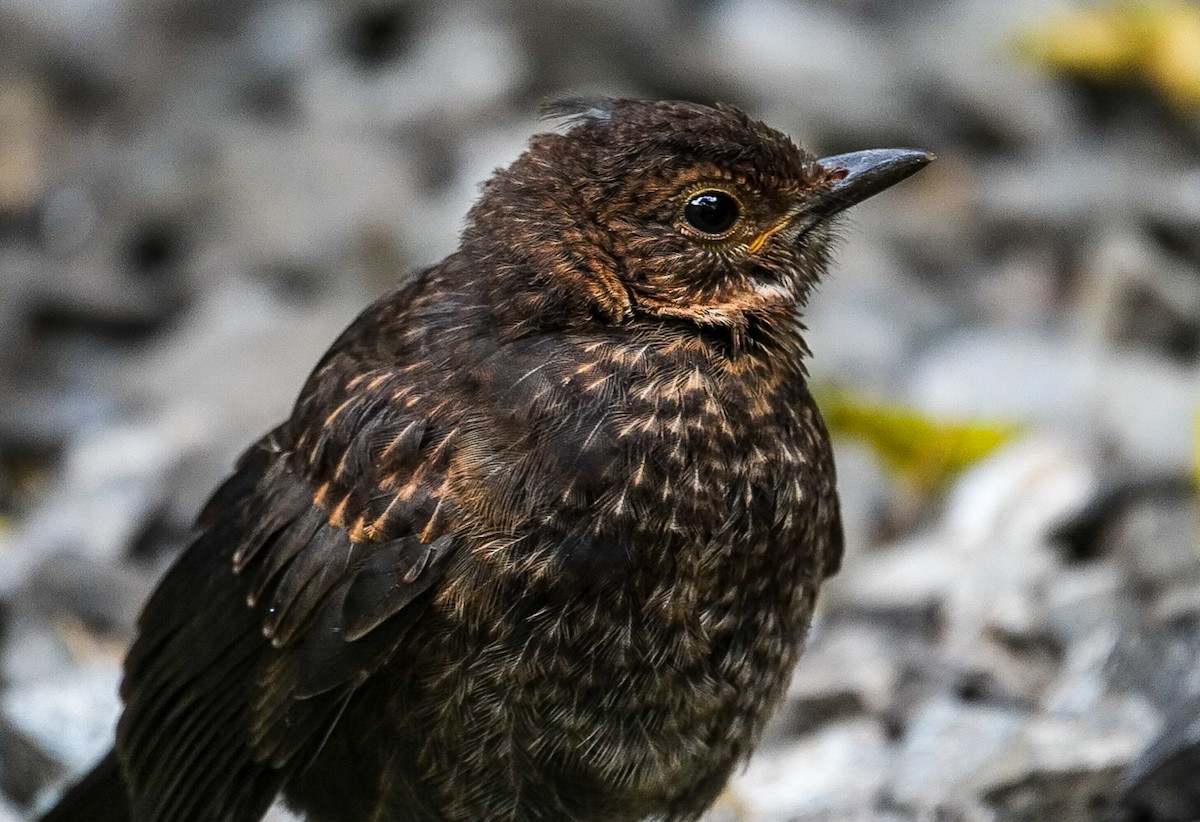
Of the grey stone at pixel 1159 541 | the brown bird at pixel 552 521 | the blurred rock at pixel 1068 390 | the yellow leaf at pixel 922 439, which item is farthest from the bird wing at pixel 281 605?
the blurred rock at pixel 1068 390

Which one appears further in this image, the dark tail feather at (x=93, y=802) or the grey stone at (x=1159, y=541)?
the grey stone at (x=1159, y=541)

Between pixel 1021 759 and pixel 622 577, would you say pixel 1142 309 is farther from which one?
pixel 622 577

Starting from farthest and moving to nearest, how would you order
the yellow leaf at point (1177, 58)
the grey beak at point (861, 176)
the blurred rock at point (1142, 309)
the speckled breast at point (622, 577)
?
the yellow leaf at point (1177, 58) → the blurred rock at point (1142, 309) → the grey beak at point (861, 176) → the speckled breast at point (622, 577)

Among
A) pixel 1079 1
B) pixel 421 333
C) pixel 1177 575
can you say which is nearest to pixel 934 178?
pixel 1079 1

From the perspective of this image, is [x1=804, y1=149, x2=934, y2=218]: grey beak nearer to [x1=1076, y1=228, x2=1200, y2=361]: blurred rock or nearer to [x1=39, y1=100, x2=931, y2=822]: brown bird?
[x1=39, y1=100, x2=931, y2=822]: brown bird

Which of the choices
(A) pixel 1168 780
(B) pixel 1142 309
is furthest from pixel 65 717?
(B) pixel 1142 309

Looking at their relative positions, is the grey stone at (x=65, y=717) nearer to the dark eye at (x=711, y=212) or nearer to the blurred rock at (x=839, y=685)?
the blurred rock at (x=839, y=685)
